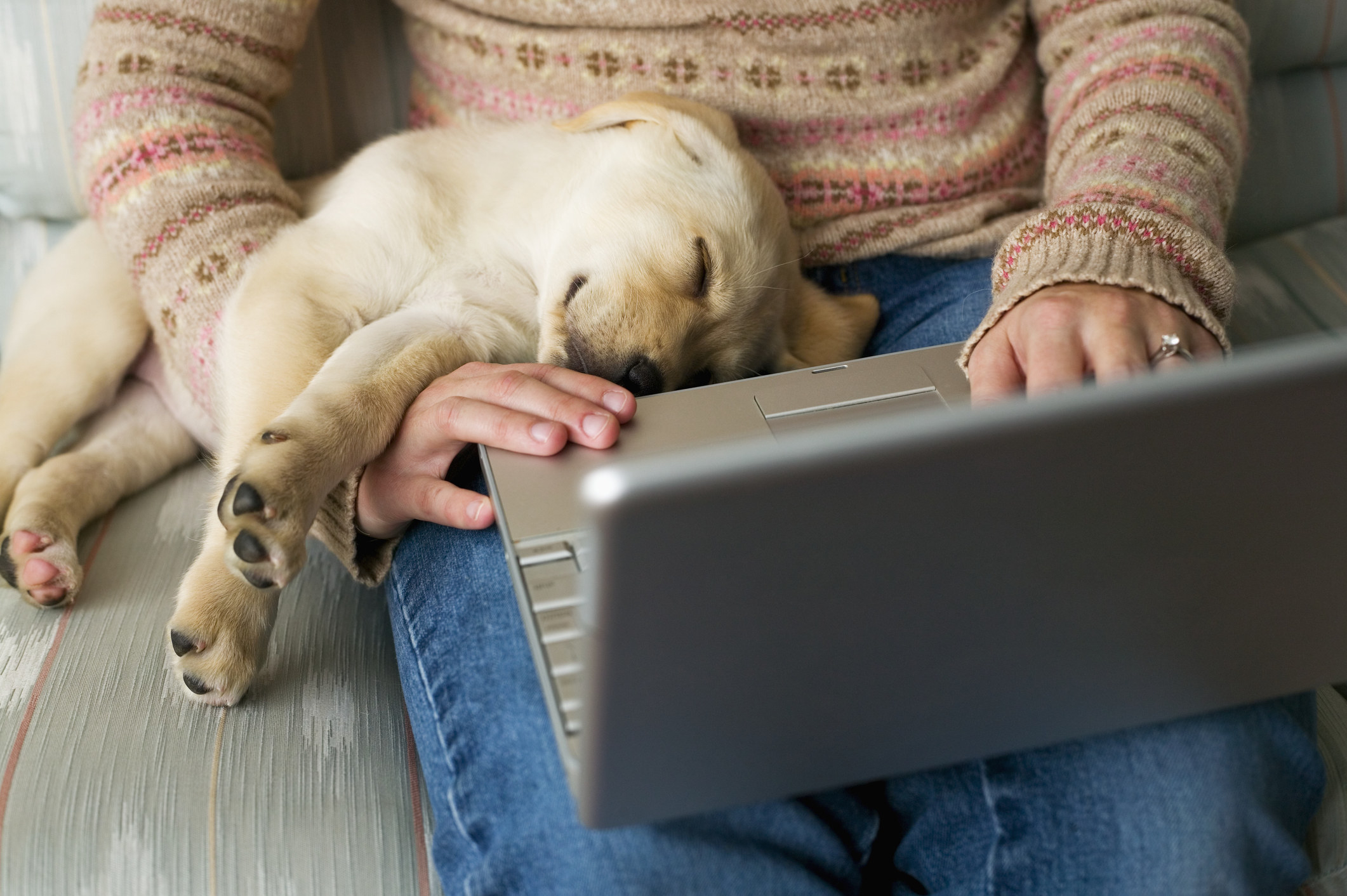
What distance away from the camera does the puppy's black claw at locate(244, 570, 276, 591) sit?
1.05 meters

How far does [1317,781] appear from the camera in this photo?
1.13 metres

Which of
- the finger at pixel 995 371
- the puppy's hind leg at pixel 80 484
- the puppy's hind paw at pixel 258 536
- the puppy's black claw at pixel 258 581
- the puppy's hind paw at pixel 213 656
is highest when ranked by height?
the finger at pixel 995 371

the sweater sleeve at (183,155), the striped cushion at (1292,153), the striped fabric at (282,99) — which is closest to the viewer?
the sweater sleeve at (183,155)

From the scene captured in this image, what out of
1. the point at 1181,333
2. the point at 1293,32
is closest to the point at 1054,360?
the point at 1181,333

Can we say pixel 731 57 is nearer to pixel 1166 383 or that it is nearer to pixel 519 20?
pixel 519 20

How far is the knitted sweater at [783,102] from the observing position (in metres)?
1.53

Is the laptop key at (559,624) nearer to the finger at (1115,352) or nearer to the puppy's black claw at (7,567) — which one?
the finger at (1115,352)

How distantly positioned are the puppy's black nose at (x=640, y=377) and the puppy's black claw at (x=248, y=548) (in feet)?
1.83

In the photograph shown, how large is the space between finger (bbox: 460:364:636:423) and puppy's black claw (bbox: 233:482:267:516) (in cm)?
30

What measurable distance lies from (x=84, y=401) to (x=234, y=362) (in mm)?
588

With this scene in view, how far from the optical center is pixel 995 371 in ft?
3.60

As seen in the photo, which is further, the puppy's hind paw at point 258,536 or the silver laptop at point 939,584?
the puppy's hind paw at point 258,536

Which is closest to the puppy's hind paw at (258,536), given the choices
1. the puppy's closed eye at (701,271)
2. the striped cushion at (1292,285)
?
the puppy's closed eye at (701,271)

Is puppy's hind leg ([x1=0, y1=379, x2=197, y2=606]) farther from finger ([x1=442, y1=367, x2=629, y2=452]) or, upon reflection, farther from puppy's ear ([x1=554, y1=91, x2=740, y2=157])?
puppy's ear ([x1=554, y1=91, x2=740, y2=157])
